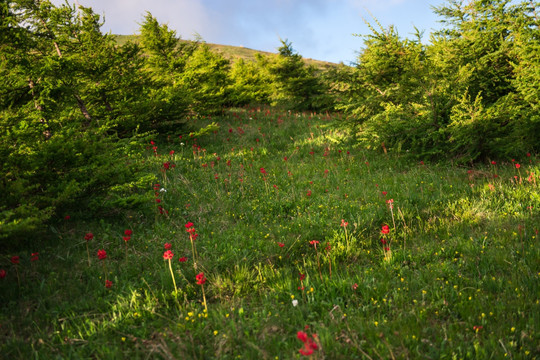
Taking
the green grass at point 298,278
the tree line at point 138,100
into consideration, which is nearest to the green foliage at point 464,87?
the tree line at point 138,100

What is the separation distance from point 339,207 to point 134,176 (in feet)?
12.4

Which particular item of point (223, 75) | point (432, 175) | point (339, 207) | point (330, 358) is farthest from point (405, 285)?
point (223, 75)

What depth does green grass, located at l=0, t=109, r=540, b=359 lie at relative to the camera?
8.12 feet

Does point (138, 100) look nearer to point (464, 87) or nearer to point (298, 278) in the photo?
point (298, 278)

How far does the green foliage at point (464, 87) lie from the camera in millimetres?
6402

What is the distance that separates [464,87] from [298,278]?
21.5ft

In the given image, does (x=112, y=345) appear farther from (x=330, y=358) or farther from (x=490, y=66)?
(x=490, y=66)

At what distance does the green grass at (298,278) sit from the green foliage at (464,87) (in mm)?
1037

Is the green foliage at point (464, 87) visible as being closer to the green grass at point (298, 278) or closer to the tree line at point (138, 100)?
the tree line at point (138, 100)

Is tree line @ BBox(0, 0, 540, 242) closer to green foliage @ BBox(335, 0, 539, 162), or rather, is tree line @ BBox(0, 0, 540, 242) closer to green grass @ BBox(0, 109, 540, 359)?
green foliage @ BBox(335, 0, 539, 162)

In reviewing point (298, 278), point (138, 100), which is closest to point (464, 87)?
point (298, 278)

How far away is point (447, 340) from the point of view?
239cm

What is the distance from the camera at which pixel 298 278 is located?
3389 mm

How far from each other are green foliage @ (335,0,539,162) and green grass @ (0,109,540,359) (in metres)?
1.04
